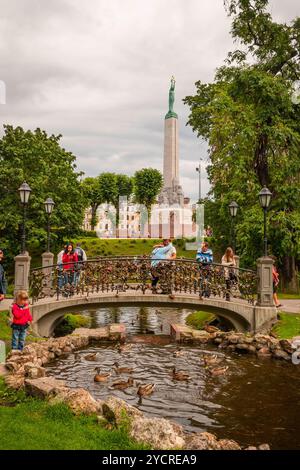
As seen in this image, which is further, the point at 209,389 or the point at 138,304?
the point at 138,304

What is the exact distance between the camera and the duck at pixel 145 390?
950 cm

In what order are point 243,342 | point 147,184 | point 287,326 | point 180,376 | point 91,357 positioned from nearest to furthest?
point 180,376
point 91,357
point 243,342
point 287,326
point 147,184

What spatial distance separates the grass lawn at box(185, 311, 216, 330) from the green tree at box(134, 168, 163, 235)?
49.6 metres

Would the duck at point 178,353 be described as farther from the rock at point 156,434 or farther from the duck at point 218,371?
the rock at point 156,434

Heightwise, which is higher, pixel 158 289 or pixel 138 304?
pixel 158 289

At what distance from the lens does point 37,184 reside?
93.7 feet

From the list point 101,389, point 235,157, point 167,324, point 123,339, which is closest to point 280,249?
point 235,157

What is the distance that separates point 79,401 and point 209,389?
3.91 metres

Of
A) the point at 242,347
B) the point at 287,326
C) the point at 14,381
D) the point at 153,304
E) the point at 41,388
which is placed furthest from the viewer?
the point at 153,304

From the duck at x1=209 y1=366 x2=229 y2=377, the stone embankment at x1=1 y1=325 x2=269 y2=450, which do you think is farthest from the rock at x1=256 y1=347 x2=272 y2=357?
the stone embankment at x1=1 y1=325 x2=269 y2=450

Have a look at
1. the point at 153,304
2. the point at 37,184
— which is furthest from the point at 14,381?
the point at 37,184

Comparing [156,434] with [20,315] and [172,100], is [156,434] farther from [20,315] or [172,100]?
[172,100]

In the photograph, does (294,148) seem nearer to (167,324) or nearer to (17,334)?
(167,324)
